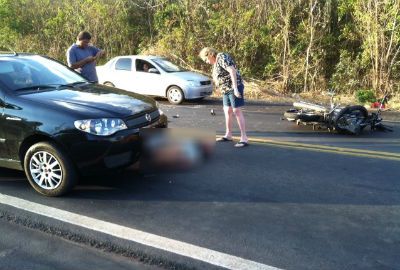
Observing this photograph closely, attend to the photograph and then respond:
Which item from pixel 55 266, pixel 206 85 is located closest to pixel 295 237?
pixel 55 266

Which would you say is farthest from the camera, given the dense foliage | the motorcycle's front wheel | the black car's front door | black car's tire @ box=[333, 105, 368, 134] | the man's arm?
the dense foliage

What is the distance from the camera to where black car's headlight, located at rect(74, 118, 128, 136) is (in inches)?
190

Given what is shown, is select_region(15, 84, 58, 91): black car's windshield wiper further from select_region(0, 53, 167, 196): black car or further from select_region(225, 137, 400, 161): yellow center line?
select_region(225, 137, 400, 161): yellow center line

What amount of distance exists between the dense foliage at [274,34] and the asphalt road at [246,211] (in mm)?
8024

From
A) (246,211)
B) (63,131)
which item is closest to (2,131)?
(63,131)

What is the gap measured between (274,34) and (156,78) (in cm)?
520

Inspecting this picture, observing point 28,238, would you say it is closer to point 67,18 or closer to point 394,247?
point 394,247

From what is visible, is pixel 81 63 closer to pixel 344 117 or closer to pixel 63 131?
pixel 63 131

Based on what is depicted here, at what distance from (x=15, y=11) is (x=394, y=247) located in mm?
23545

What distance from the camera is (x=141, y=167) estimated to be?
5578 millimetres

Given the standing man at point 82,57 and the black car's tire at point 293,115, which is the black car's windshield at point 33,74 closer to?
the standing man at point 82,57

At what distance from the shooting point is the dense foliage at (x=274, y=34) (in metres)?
14.0

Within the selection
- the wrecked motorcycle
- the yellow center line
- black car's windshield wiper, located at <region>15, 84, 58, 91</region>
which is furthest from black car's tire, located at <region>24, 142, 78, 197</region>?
the wrecked motorcycle

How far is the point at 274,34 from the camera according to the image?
640 inches
